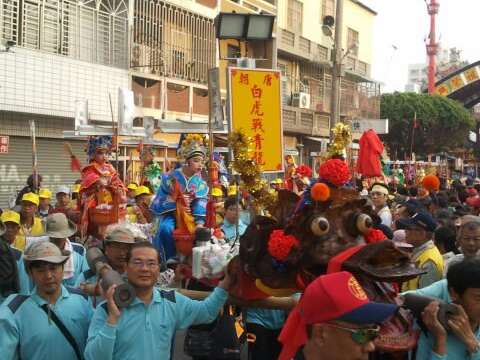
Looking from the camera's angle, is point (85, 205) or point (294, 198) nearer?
point (294, 198)

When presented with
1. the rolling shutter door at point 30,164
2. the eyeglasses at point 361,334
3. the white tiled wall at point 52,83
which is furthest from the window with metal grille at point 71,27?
the eyeglasses at point 361,334

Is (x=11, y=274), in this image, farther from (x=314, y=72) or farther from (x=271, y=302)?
(x=314, y=72)

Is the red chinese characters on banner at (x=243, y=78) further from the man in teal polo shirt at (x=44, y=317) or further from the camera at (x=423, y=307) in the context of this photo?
the camera at (x=423, y=307)

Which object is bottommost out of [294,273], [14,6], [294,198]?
[294,273]

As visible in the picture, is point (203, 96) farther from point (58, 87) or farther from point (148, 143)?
point (148, 143)

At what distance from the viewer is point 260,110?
19.1 feet

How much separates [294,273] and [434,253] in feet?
5.66

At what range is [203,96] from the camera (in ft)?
75.8

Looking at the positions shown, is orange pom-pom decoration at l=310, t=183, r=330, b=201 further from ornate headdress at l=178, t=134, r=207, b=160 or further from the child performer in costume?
ornate headdress at l=178, t=134, r=207, b=160

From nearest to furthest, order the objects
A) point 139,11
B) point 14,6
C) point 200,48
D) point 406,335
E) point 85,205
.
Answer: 1. point 406,335
2. point 85,205
3. point 14,6
4. point 139,11
5. point 200,48

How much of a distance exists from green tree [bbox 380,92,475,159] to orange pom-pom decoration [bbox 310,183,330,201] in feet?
123

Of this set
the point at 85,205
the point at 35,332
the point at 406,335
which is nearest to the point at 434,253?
the point at 406,335

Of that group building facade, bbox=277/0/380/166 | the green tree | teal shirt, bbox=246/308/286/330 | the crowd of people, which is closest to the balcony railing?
building facade, bbox=277/0/380/166

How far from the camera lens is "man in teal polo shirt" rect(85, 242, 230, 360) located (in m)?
3.31
